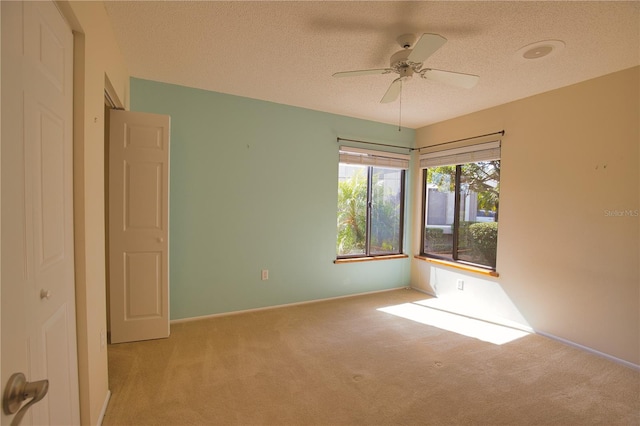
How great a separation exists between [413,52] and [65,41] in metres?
1.83

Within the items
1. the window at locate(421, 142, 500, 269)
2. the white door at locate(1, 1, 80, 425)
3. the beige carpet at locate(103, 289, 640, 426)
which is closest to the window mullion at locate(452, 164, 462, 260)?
the window at locate(421, 142, 500, 269)

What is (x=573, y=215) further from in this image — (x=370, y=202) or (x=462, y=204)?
(x=370, y=202)

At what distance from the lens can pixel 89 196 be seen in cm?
154

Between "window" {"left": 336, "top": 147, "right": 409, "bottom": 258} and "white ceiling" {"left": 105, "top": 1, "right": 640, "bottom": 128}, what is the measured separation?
122 centimetres

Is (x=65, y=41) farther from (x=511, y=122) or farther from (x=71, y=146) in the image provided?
(x=511, y=122)

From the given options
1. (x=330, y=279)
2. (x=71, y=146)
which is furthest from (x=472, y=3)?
(x=330, y=279)

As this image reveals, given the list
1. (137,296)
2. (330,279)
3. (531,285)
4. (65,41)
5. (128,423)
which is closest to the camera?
(65,41)

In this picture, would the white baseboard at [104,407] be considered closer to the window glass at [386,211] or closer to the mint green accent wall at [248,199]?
the mint green accent wall at [248,199]

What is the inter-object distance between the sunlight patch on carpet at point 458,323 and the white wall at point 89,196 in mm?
2910

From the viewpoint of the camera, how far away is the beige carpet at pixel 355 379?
1844mm

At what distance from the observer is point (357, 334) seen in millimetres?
2975

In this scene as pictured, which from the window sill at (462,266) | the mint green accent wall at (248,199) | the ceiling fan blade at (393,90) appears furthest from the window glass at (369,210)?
the ceiling fan blade at (393,90)

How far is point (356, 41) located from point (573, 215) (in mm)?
2619

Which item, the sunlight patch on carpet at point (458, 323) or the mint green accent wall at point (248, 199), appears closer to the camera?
the sunlight patch on carpet at point (458, 323)
